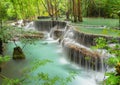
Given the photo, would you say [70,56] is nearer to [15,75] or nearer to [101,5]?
[15,75]

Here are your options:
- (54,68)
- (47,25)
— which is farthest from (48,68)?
(47,25)

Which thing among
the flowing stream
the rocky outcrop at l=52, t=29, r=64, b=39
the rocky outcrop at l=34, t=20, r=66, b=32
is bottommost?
the flowing stream

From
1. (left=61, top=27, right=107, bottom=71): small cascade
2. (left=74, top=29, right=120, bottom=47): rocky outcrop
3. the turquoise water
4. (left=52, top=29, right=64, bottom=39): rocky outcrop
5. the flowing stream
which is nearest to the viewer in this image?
the turquoise water

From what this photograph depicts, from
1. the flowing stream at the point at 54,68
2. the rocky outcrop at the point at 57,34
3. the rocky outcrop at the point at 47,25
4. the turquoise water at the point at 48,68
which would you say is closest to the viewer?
the turquoise water at the point at 48,68

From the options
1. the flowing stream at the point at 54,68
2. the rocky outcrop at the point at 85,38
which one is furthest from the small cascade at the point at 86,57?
the rocky outcrop at the point at 85,38

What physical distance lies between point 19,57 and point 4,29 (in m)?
1.73

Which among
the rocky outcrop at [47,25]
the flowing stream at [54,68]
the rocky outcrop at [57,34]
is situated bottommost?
the flowing stream at [54,68]

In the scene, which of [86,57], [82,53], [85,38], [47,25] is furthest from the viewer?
[47,25]

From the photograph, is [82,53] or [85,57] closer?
[85,57]

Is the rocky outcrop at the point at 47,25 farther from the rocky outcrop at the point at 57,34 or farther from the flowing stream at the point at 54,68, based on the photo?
the flowing stream at the point at 54,68

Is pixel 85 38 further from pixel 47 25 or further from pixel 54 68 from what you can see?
pixel 47 25

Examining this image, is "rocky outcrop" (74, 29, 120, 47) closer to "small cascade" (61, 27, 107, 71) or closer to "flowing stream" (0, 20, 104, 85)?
"small cascade" (61, 27, 107, 71)

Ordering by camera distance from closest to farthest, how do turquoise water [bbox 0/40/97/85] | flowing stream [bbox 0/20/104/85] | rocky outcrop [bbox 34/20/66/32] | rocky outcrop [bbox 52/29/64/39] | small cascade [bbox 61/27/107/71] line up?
turquoise water [bbox 0/40/97/85]
flowing stream [bbox 0/20/104/85]
small cascade [bbox 61/27/107/71]
rocky outcrop [bbox 52/29/64/39]
rocky outcrop [bbox 34/20/66/32]

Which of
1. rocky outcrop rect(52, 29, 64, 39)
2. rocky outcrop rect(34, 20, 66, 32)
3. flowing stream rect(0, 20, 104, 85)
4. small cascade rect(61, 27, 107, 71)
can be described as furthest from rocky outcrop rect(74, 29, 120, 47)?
Answer: rocky outcrop rect(34, 20, 66, 32)
